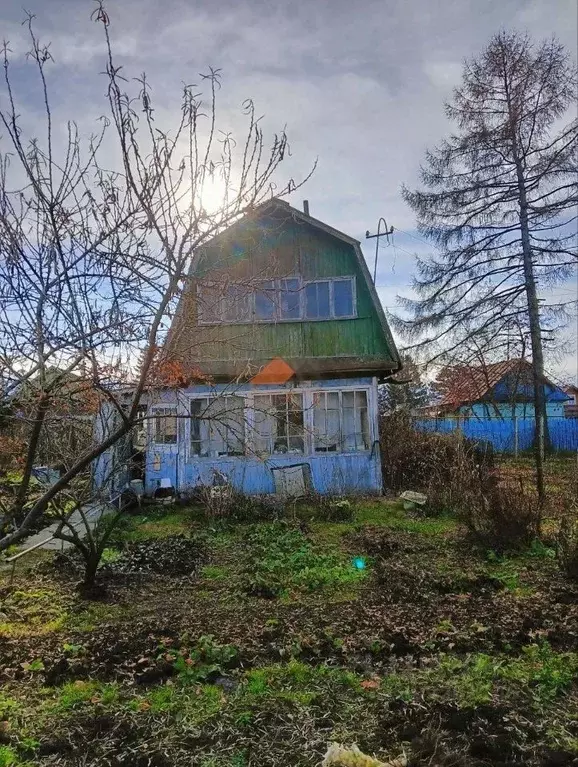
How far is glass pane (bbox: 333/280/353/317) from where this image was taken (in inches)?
507

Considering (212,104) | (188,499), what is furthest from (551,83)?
(188,499)

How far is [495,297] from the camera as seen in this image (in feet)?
35.7

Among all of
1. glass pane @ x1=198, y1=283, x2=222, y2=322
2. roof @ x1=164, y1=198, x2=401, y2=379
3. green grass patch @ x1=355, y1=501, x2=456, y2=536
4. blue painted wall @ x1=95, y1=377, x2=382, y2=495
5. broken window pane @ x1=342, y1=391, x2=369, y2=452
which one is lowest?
green grass patch @ x1=355, y1=501, x2=456, y2=536

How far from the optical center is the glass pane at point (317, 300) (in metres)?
12.9

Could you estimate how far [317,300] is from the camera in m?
13.0

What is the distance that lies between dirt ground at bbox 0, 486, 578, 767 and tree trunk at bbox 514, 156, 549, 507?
2.25 metres

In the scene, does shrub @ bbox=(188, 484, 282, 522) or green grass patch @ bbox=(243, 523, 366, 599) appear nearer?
green grass patch @ bbox=(243, 523, 366, 599)

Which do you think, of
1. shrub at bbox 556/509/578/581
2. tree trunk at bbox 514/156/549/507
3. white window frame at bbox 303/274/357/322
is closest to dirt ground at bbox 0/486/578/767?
shrub at bbox 556/509/578/581

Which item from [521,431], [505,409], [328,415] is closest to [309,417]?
[328,415]

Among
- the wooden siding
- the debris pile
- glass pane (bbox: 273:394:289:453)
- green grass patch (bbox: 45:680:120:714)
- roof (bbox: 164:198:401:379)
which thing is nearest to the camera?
→ green grass patch (bbox: 45:680:120:714)

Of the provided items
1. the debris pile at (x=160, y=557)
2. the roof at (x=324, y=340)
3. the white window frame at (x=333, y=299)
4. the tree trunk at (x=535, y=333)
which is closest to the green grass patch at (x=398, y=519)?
the tree trunk at (x=535, y=333)

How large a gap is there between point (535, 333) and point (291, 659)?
8334 mm

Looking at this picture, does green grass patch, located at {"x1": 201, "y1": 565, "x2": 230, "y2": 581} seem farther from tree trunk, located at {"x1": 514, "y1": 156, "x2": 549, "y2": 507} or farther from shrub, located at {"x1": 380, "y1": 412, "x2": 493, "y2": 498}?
shrub, located at {"x1": 380, "y1": 412, "x2": 493, "y2": 498}

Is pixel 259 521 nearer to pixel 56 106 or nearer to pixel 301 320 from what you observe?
pixel 301 320
